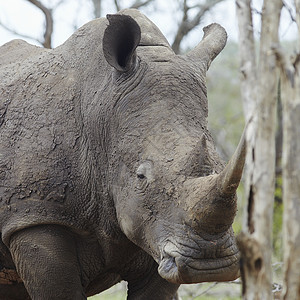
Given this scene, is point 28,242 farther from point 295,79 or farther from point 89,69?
point 295,79

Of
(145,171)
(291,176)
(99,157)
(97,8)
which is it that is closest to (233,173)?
(145,171)

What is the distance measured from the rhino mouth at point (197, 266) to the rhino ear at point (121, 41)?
4.33ft

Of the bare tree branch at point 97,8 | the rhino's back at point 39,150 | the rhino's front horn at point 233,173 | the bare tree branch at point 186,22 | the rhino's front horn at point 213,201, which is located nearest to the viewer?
the rhino's front horn at point 233,173

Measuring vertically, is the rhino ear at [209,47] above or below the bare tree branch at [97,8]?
above

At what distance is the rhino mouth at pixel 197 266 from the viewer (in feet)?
13.7

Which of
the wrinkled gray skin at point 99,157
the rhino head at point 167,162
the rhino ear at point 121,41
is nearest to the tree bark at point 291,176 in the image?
the rhino head at point 167,162

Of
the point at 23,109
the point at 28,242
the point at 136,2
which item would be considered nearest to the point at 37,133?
the point at 23,109

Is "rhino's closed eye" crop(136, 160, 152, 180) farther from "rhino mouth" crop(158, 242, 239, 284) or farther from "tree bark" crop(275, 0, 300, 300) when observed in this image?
"tree bark" crop(275, 0, 300, 300)

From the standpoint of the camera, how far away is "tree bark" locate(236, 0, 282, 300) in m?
2.90

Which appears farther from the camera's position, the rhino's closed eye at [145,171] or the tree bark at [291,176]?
the rhino's closed eye at [145,171]

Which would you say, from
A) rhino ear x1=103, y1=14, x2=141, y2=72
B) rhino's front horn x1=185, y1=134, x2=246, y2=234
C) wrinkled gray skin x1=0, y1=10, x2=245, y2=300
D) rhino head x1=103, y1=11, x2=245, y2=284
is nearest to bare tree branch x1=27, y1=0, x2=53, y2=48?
wrinkled gray skin x1=0, y1=10, x2=245, y2=300

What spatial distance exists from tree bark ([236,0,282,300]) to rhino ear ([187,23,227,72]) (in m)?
2.36

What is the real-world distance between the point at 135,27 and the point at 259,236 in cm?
226

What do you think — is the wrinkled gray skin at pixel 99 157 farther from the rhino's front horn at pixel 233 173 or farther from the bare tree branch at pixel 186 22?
the bare tree branch at pixel 186 22
